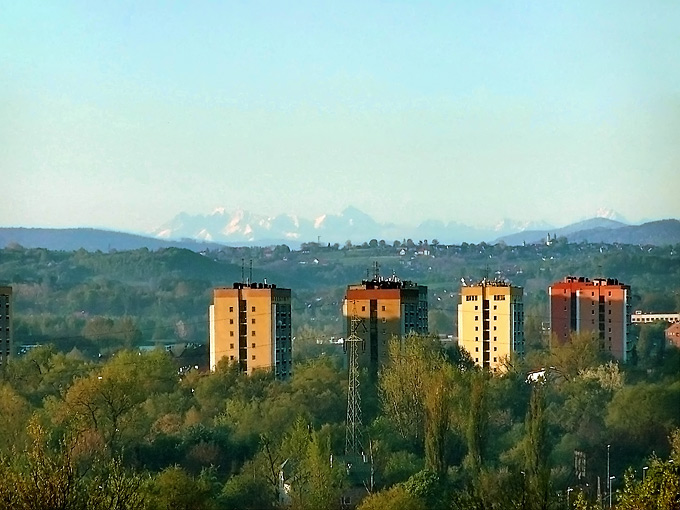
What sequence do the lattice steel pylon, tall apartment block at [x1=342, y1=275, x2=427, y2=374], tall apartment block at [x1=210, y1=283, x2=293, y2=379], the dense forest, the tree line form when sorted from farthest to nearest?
tall apartment block at [x1=342, y1=275, x2=427, y2=374], tall apartment block at [x1=210, y1=283, x2=293, y2=379], the lattice steel pylon, the dense forest, the tree line

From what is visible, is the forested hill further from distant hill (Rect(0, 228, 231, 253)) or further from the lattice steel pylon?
the lattice steel pylon

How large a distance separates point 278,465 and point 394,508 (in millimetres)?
2425

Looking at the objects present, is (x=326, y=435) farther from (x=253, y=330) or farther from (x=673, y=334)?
(x=673, y=334)

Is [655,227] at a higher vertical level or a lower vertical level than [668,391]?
higher

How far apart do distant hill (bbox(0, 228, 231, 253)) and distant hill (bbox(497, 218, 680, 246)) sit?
254 inches

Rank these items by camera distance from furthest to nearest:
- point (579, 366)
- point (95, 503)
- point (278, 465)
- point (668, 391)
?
point (579, 366)
point (668, 391)
point (278, 465)
point (95, 503)

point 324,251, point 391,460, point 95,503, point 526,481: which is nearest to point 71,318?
point 324,251

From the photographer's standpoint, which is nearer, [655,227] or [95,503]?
[95,503]

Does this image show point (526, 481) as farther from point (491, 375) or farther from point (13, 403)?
point (491, 375)

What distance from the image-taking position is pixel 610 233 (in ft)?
120

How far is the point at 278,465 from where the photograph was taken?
53.0 ft

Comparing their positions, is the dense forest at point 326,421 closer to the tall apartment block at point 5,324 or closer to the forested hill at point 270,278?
the forested hill at point 270,278

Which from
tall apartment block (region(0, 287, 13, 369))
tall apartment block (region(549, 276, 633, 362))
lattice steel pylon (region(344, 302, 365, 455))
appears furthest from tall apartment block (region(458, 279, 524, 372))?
tall apartment block (region(0, 287, 13, 369))

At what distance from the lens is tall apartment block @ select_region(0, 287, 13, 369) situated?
24981 mm
